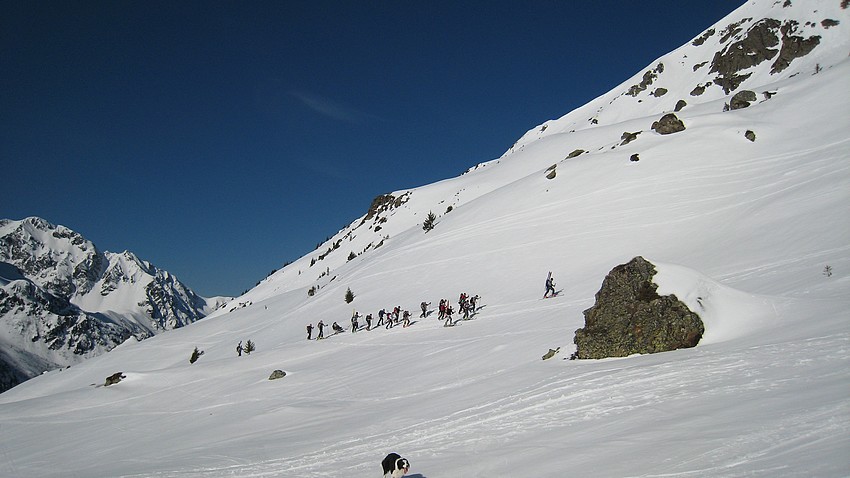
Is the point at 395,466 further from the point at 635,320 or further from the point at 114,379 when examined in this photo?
the point at 114,379

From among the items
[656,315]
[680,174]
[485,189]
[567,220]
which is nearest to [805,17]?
[485,189]

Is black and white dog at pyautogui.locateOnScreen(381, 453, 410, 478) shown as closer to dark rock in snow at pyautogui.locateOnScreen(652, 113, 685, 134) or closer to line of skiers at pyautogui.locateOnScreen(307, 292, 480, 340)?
line of skiers at pyautogui.locateOnScreen(307, 292, 480, 340)

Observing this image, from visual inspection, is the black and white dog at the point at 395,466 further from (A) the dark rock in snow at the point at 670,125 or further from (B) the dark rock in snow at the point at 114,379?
(A) the dark rock in snow at the point at 670,125

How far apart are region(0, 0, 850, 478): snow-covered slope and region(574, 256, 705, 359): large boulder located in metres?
0.51

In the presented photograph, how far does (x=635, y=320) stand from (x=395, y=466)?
23.4ft

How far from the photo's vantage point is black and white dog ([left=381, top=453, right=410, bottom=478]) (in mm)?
6656

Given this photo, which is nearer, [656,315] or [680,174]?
[656,315]

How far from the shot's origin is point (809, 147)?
1131 inches

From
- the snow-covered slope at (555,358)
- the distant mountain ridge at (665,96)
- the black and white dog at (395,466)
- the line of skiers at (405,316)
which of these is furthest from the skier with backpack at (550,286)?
the distant mountain ridge at (665,96)

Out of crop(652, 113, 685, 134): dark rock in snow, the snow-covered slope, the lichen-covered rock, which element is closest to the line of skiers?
the snow-covered slope

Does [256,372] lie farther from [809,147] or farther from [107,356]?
[809,147]

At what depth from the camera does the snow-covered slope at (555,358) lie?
6605 mm

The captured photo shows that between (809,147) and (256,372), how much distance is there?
34.2 m

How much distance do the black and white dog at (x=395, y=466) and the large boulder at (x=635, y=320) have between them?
6.52 metres
